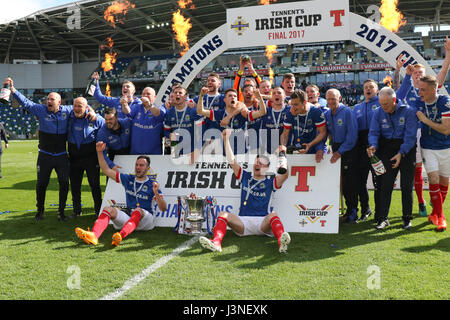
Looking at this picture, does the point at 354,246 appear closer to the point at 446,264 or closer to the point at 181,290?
the point at 446,264

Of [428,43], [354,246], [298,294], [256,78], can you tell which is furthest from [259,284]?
[428,43]

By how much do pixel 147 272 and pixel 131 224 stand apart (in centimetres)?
127

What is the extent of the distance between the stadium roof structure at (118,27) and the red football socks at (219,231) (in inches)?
1232

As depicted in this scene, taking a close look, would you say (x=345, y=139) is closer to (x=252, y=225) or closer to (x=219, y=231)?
(x=252, y=225)

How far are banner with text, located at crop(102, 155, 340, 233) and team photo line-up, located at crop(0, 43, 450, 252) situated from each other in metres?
0.20

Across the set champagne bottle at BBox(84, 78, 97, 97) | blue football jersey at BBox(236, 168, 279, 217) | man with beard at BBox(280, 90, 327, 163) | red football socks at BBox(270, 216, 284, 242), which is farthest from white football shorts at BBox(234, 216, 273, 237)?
champagne bottle at BBox(84, 78, 97, 97)

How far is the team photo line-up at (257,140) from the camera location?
16.8 ft

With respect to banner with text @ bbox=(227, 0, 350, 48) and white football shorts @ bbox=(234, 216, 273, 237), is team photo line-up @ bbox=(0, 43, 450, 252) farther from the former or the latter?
banner with text @ bbox=(227, 0, 350, 48)

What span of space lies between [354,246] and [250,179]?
5.13 feet

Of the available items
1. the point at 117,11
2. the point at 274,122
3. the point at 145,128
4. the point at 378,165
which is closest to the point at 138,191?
the point at 145,128

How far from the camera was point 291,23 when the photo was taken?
7.38m

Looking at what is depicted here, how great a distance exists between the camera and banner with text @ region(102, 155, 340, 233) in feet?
17.4
